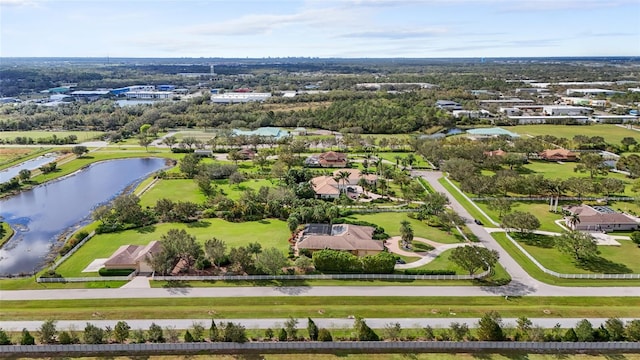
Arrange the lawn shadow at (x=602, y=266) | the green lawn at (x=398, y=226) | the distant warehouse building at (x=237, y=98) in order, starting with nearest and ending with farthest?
the lawn shadow at (x=602, y=266), the green lawn at (x=398, y=226), the distant warehouse building at (x=237, y=98)

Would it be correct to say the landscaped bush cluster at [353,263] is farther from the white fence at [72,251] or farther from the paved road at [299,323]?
the white fence at [72,251]

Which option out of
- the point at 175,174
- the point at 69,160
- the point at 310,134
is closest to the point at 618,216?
the point at 175,174

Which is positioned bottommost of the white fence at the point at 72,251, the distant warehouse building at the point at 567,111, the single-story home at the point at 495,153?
the white fence at the point at 72,251

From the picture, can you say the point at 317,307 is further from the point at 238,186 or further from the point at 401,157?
the point at 401,157

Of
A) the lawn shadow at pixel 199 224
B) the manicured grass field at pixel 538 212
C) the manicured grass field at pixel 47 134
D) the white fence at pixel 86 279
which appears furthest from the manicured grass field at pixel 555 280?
the manicured grass field at pixel 47 134

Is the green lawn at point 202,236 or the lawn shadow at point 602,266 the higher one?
the green lawn at point 202,236

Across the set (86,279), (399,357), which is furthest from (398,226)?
(86,279)

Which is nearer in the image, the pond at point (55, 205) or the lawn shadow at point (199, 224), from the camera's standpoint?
the pond at point (55, 205)
